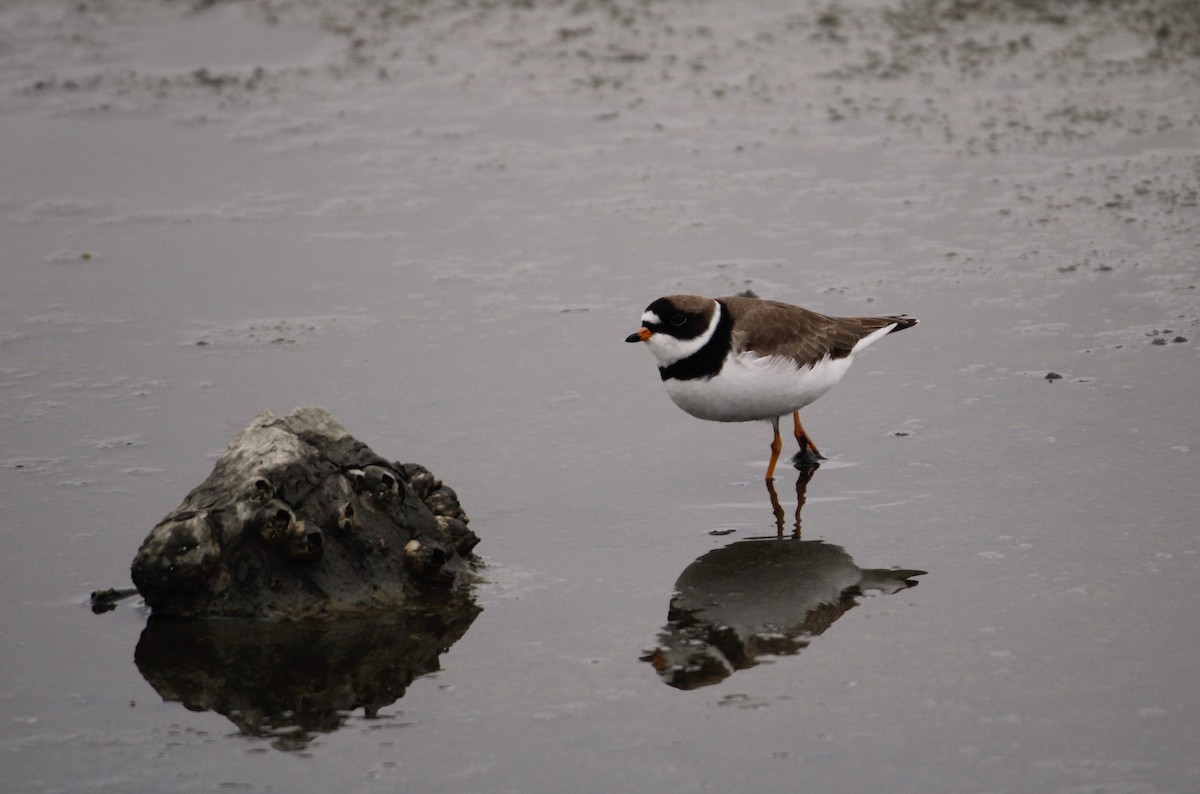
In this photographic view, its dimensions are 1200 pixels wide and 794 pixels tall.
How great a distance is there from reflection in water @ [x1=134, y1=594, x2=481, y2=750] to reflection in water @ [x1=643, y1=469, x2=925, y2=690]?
3.27 feet

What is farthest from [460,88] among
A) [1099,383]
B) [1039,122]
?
[1099,383]

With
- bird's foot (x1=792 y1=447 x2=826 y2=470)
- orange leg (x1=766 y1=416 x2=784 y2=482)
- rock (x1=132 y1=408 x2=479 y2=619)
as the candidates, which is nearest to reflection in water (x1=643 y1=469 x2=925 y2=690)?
orange leg (x1=766 y1=416 x2=784 y2=482)

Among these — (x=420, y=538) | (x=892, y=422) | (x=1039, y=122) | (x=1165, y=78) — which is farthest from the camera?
(x=1165, y=78)

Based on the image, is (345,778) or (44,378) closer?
(345,778)

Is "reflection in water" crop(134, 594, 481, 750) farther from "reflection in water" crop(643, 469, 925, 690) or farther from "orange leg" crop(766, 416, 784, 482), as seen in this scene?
"orange leg" crop(766, 416, 784, 482)

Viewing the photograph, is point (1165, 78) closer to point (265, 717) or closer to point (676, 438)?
point (676, 438)

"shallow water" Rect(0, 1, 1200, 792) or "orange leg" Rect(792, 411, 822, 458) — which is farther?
"orange leg" Rect(792, 411, 822, 458)

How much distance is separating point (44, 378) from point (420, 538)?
3746 mm

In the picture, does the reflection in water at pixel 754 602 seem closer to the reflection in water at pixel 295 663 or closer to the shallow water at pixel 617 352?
the shallow water at pixel 617 352

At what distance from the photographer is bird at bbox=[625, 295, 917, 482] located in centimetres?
777

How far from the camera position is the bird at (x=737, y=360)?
7770mm

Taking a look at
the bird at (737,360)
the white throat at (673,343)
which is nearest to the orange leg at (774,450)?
the bird at (737,360)

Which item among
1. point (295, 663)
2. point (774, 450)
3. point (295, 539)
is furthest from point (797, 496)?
point (295, 663)

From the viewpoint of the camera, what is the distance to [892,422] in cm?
837
